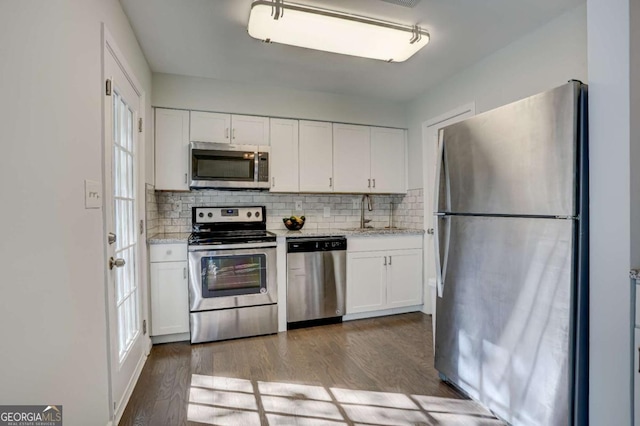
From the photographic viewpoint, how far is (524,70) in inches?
92.7

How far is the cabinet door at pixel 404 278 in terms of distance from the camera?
→ 11.2 feet

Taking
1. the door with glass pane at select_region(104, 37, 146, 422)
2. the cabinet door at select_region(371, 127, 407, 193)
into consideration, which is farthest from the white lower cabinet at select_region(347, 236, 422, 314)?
the door with glass pane at select_region(104, 37, 146, 422)

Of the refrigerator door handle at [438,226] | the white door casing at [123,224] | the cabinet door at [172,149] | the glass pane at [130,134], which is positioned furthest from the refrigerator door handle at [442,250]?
the cabinet door at [172,149]

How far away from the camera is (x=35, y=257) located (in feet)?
3.18

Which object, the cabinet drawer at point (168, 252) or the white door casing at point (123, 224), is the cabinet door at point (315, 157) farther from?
the white door casing at point (123, 224)

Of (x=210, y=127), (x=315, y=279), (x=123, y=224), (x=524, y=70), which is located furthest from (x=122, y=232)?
(x=524, y=70)

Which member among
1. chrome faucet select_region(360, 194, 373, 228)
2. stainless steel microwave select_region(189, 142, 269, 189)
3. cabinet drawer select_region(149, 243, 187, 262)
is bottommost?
cabinet drawer select_region(149, 243, 187, 262)

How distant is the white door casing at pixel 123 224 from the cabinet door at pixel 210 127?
1.98 ft

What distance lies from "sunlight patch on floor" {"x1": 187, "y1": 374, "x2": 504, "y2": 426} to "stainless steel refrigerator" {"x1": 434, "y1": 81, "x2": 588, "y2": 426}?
21 cm

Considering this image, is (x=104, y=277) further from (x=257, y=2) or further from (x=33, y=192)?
(x=257, y=2)

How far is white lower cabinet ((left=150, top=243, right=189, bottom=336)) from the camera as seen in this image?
266 cm

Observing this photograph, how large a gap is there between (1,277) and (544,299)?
2001 mm

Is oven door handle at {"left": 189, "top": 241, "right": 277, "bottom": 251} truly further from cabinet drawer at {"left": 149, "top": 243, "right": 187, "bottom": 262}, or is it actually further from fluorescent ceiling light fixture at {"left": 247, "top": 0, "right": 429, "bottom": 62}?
fluorescent ceiling light fixture at {"left": 247, "top": 0, "right": 429, "bottom": 62}

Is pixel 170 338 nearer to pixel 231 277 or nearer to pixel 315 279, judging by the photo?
pixel 231 277
